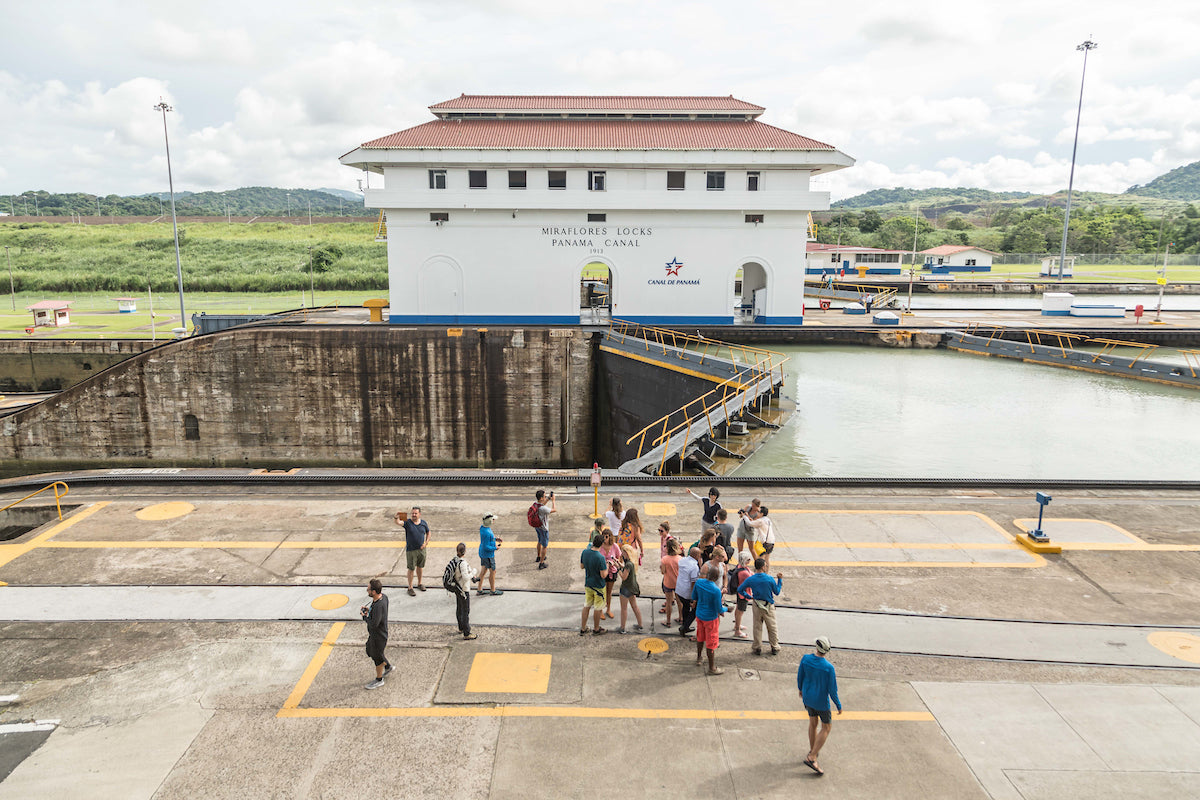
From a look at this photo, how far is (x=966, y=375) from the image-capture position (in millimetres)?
28016

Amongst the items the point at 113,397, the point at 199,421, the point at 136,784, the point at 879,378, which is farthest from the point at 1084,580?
the point at 113,397

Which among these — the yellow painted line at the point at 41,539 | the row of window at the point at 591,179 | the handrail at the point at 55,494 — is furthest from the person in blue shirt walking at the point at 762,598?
the row of window at the point at 591,179

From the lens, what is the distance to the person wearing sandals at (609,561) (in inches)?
363

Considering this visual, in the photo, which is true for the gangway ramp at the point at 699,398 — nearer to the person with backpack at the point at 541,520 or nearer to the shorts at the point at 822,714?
the person with backpack at the point at 541,520

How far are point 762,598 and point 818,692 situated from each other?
1973 mm

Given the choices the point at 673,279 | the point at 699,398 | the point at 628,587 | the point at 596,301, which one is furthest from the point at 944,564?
the point at 596,301

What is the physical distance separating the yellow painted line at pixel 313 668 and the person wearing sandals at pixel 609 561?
372cm

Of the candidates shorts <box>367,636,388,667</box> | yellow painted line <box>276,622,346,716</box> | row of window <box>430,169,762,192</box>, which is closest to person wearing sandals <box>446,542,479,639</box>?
shorts <box>367,636,388,667</box>

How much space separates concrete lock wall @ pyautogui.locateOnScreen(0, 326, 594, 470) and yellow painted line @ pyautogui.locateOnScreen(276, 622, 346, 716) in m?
19.0

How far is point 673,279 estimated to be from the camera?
110 feet

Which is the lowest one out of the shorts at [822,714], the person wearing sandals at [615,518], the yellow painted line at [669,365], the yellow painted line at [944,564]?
the yellow painted line at [944,564]

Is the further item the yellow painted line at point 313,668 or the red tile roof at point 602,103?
the red tile roof at point 602,103

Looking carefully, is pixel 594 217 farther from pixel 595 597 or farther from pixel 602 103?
pixel 595 597

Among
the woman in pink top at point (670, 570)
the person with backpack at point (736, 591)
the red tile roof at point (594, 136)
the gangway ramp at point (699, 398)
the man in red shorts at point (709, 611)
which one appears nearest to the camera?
the man in red shorts at point (709, 611)
